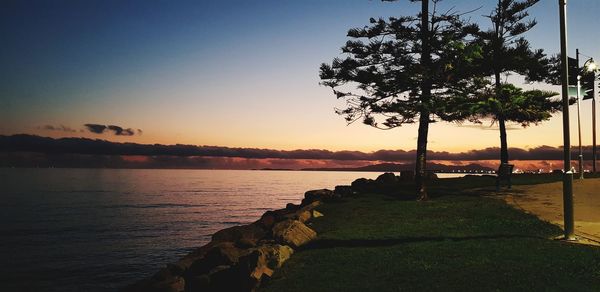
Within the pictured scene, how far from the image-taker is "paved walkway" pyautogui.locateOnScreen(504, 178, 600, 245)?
15.2m

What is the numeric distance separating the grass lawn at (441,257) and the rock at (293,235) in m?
0.39

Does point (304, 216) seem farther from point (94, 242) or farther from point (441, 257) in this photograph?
point (94, 242)

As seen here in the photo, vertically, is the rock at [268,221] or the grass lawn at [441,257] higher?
the grass lawn at [441,257]

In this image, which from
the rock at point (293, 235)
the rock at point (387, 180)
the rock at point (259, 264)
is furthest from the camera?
the rock at point (387, 180)

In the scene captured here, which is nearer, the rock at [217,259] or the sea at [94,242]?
the rock at [217,259]

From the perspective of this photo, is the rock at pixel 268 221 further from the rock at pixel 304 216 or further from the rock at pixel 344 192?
the rock at pixel 344 192

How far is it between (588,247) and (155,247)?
23.2 metres

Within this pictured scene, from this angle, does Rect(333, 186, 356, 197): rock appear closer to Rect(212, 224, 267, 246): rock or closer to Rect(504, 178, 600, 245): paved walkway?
Rect(504, 178, 600, 245): paved walkway

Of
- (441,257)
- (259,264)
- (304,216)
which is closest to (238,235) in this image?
Result: (304,216)

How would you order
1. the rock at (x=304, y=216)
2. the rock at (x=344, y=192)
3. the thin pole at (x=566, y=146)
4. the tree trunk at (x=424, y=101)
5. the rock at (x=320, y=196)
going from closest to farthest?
the thin pole at (x=566, y=146) < the rock at (x=304, y=216) < the tree trunk at (x=424, y=101) < the rock at (x=320, y=196) < the rock at (x=344, y=192)

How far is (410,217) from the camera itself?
62.4 feet

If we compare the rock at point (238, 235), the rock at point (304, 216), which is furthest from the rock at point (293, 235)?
the rock at point (304, 216)

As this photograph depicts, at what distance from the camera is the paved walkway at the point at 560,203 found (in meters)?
15.2

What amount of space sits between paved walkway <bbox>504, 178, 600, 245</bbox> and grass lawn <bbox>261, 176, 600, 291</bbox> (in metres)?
0.98
